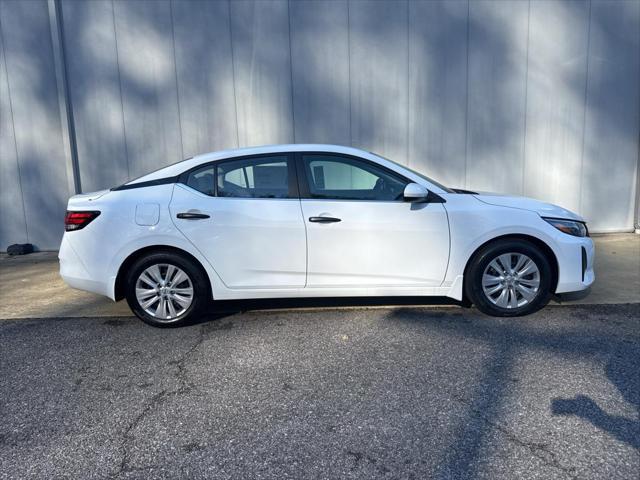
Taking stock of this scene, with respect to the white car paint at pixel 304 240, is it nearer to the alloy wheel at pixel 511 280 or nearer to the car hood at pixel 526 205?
the car hood at pixel 526 205

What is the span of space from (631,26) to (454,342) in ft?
22.6

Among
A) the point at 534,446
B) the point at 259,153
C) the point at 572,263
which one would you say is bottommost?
the point at 534,446

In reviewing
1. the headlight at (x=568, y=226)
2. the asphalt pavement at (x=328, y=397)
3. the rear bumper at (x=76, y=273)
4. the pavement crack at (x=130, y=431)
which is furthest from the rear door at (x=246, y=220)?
the headlight at (x=568, y=226)

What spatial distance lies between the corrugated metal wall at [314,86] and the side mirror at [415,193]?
384 centimetres

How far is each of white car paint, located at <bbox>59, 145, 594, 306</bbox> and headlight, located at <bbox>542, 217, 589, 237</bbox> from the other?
0.19ft

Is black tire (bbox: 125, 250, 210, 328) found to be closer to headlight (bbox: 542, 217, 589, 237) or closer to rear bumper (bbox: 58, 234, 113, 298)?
rear bumper (bbox: 58, 234, 113, 298)

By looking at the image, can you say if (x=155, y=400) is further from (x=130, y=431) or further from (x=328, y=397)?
(x=328, y=397)

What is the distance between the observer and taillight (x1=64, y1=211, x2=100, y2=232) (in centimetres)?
454

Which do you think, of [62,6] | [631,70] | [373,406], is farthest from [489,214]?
[62,6]

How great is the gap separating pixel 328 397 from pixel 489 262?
212cm

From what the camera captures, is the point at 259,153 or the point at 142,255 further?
the point at 259,153

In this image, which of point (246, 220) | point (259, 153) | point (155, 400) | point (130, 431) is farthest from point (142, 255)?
point (130, 431)

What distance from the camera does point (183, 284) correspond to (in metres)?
4.60

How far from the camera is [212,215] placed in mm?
4496
